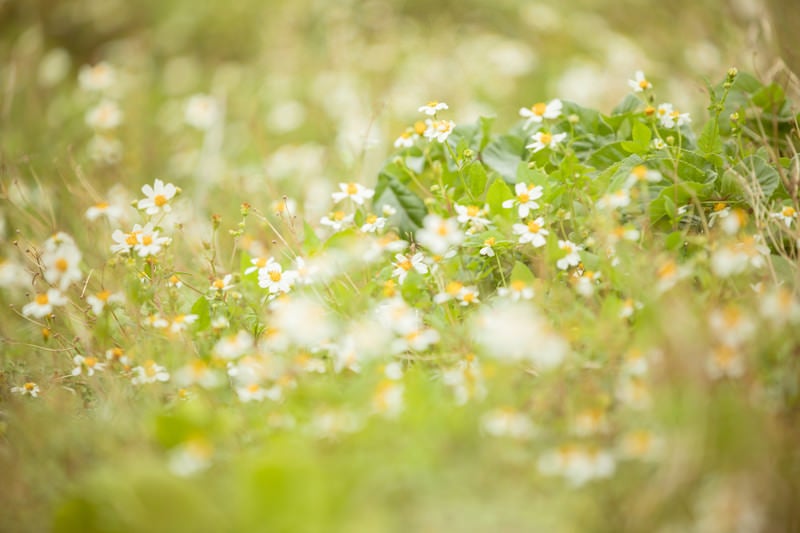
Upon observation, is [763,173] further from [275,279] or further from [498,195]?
[275,279]

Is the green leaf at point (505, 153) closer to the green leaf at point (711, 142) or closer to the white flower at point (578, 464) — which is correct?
the green leaf at point (711, 142)

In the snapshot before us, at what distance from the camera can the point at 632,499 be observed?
0.85 m

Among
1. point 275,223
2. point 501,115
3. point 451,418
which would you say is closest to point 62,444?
point 451,418

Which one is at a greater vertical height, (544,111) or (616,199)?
(544,111)

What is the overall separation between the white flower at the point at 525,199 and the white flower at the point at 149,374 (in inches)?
29.8

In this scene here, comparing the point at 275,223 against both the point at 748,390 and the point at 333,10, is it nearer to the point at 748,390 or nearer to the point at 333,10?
the point at 748,390

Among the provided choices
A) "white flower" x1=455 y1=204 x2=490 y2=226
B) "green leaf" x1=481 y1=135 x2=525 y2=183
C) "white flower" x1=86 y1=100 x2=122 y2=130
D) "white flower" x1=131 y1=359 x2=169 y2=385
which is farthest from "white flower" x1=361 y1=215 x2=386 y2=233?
"white flower" x1=86 y1=100 x2=122 y2=130

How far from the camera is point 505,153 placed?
5.53 ft

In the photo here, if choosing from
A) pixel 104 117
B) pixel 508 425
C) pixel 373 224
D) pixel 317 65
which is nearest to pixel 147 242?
pixel 373 224

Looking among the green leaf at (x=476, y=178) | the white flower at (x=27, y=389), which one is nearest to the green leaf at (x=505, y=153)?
the green leaf at (x=476, y=178)

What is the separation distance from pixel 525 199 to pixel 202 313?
2.36 ft

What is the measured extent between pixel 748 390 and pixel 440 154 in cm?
100

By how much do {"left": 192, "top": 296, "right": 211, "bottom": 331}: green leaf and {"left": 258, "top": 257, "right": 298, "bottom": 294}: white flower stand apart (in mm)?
122

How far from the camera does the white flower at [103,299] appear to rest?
1.22m
